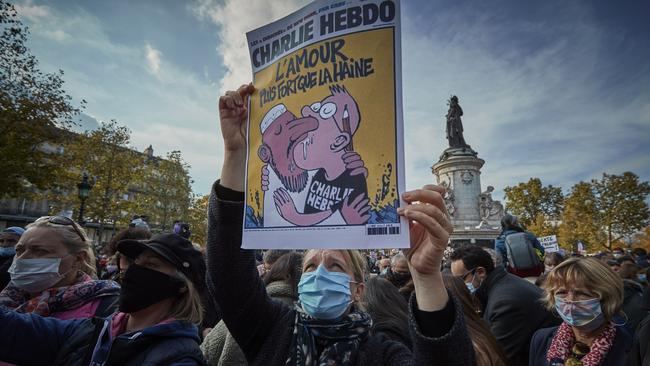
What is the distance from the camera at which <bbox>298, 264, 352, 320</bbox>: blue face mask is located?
6.77ft

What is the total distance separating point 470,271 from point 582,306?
148 centimetres

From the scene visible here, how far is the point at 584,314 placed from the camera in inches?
118

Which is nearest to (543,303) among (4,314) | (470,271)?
(470,271)

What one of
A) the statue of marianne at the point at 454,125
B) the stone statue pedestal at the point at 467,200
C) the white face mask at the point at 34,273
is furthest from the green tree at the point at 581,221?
the white face mask at the point at 34,273

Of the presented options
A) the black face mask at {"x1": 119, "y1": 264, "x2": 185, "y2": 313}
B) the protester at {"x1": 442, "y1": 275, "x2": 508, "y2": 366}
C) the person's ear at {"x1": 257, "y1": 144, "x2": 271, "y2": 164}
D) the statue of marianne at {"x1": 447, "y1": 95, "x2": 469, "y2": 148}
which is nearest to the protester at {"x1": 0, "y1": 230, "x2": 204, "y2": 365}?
the black face mask at {"x1": 119, "y1": 264, "x2": 185, "y2": 313}

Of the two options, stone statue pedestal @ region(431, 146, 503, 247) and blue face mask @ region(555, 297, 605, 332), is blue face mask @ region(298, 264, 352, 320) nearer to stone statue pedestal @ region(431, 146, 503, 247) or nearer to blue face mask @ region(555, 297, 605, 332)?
blue face mask @ region(555, 297, 605, 332)

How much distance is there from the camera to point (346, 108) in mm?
1524

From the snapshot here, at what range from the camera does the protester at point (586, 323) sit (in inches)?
114

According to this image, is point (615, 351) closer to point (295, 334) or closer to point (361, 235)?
point (295, 334)

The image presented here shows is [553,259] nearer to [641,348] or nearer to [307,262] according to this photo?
[641,348]

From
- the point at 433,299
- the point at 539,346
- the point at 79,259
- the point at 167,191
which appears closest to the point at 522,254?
the point at 539,346

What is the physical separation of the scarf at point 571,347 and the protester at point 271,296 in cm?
227

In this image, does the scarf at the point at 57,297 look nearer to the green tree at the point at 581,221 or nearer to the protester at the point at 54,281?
the protester at the point at 54,281

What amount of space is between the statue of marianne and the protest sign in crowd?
32.6m
